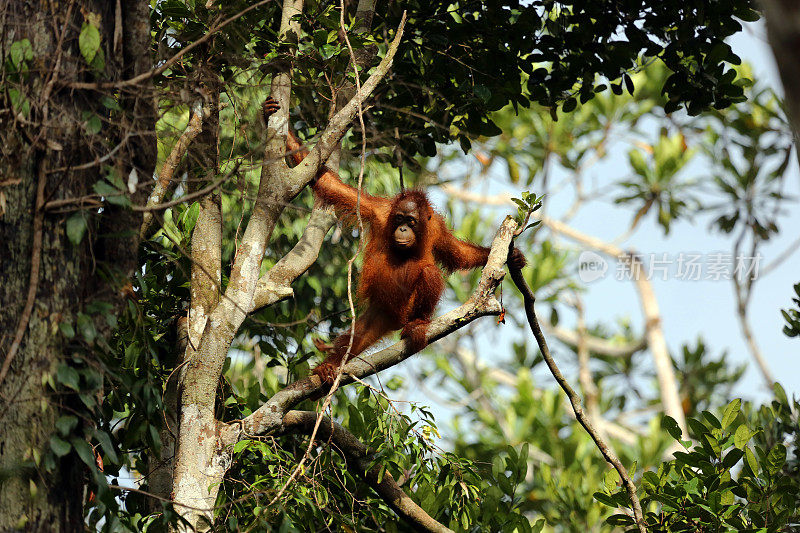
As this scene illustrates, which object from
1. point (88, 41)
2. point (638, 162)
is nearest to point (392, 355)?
point (88, 41)

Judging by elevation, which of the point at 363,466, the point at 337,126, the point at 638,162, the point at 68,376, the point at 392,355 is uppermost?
the point at 337,126

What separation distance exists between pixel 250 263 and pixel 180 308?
905 mm

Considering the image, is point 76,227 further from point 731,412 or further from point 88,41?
point 731,412

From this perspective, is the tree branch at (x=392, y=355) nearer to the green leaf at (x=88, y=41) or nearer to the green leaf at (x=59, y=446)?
the green leaf at (x=59, y=446)

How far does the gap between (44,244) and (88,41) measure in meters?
0.70

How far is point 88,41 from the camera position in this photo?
2.85m

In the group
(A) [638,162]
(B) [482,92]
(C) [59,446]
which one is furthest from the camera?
(A) [638,162]

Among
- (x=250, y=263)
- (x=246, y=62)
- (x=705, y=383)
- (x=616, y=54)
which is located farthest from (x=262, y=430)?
(x=705, y=383)

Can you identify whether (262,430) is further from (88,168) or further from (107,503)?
(88,168)

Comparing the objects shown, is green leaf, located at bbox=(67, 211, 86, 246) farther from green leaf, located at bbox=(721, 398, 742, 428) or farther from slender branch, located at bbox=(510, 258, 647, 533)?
green leaf, located at bbox=(721, 398, 742, 428)

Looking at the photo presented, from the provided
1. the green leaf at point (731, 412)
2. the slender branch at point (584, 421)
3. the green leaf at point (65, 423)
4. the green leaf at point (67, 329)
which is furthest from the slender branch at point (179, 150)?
the green leaf at point (731, 412)

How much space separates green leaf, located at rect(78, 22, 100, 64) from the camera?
9.31ft

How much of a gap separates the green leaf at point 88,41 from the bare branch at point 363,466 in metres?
1.95

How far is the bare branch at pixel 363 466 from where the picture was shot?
4125 mm
